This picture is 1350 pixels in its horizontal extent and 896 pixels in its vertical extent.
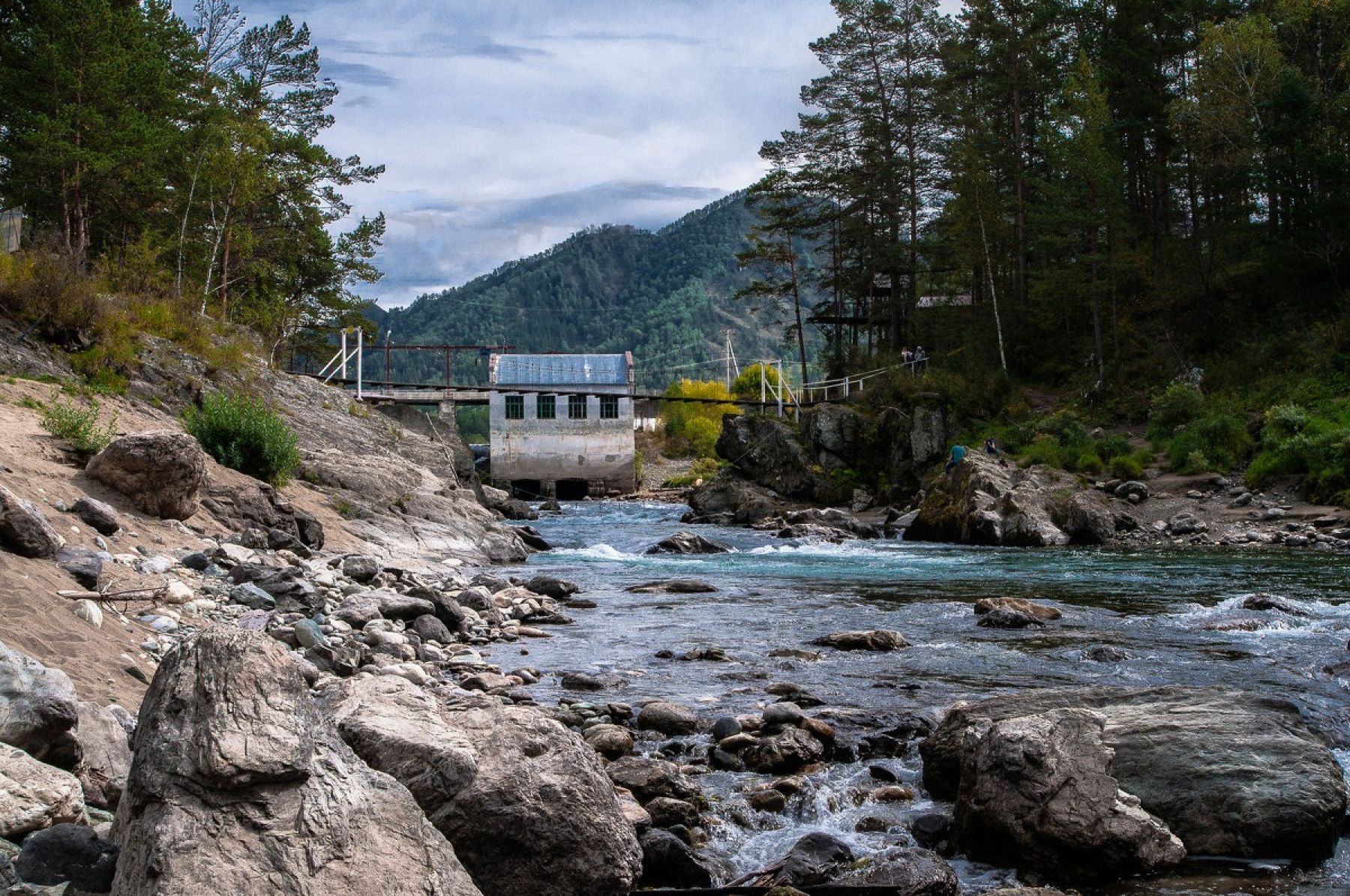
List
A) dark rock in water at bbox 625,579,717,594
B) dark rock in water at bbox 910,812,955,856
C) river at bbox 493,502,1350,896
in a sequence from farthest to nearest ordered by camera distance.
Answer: dark rock in water at bbox 625,579,717,594
river at bbox 493,502,1350,896
dark rock in water at bbox 910,812,955,856

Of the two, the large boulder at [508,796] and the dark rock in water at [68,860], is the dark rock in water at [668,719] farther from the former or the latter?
the dark rock in water at [68,860]

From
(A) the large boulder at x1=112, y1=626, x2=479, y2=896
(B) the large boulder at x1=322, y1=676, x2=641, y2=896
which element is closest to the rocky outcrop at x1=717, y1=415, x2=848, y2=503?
(B) the large boulder at x1=322, y1=676, x2=641, y2=896

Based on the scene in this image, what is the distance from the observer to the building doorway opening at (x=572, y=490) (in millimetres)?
57469

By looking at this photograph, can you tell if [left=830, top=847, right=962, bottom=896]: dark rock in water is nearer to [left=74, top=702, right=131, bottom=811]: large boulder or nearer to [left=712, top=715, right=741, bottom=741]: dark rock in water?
[left=712, top=715, right=741, bottom=741]: dark rock in water

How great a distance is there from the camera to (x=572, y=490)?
58.3 meters

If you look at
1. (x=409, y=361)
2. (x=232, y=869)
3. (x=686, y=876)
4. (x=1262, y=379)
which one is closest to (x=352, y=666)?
(x=686, y=876)

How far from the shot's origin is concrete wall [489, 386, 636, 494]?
5653cm

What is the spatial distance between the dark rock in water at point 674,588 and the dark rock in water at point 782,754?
9280 millimetres

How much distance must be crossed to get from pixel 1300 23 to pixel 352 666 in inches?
1416

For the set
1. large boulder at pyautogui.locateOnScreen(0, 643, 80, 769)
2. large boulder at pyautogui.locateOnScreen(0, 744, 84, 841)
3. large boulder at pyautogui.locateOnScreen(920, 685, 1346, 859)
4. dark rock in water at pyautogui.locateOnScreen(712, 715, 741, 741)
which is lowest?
dark rock in water at pyautogui.locateOnScreen(712, 715, 741, 741)

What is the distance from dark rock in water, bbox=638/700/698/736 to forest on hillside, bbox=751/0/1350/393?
27.8 meters

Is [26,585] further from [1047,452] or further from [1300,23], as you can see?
[1300,23]

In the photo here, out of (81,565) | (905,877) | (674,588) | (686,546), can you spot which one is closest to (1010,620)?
(674,588)

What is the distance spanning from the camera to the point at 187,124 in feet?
110
